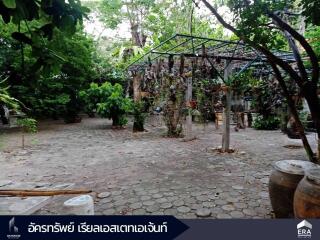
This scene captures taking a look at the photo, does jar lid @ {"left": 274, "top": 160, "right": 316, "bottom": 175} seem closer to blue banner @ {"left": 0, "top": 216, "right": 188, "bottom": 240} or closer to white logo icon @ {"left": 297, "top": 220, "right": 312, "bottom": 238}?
white logo icon @ {"left": 297, "top": 220, "right": 312, "bottom": 238}

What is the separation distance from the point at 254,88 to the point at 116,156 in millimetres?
7074

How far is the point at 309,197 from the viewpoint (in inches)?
91.5

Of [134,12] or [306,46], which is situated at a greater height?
[134,12]

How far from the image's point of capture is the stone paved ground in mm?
3572

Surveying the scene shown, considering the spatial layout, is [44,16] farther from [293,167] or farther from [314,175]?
[293,167]

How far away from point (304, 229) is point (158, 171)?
3191 mm

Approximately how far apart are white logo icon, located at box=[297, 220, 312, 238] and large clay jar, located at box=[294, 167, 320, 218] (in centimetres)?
6

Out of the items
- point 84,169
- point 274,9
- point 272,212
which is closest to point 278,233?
point 272,212

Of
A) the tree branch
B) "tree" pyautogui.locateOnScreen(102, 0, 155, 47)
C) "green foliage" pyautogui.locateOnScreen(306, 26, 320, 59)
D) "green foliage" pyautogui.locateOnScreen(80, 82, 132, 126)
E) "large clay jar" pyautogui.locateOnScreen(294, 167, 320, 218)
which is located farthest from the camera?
"tree" pyautogui.locateOnScreen(102, 0, 155, 47)

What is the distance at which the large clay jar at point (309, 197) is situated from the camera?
2.29 metres

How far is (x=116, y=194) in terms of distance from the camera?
4043 mm

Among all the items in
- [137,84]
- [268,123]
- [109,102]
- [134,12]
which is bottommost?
[268,123]

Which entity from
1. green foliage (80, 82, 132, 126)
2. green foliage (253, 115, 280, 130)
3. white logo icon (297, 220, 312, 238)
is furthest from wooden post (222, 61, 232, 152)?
green foliage (80, 82, 132, 126)

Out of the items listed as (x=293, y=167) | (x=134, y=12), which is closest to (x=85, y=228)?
(x=293, y=167)
